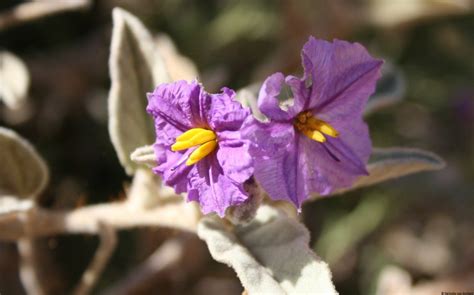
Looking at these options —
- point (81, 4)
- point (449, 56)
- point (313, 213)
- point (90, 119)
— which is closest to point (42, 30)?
point (90, 119)

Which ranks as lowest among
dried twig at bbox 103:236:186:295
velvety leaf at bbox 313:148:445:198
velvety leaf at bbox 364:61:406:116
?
dried twig at bbox 103:236:186:295

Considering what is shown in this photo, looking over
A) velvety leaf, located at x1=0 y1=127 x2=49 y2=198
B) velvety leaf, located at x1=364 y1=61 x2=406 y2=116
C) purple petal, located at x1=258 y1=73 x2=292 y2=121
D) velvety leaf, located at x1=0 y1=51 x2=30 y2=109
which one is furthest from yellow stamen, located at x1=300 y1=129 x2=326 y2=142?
velvety leaf, located at x1=0 y1=51 x2=30 y2=109

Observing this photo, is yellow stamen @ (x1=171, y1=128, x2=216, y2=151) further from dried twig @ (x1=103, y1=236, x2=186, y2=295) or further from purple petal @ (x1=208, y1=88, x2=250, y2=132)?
dried twig @ (x1=103, y1=236, x2=186, y2=295)

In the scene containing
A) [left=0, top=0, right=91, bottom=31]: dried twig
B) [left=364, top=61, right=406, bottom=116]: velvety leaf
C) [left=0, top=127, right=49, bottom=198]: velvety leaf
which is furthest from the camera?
[left=0, top=0, right=91, bottom=31]: dried twig

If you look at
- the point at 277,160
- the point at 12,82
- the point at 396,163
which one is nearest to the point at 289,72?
the point at 12,82

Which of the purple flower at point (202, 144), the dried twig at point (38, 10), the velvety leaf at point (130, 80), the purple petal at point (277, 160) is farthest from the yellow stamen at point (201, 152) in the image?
the dried twig at point (38, 10)

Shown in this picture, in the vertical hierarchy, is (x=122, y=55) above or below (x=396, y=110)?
above

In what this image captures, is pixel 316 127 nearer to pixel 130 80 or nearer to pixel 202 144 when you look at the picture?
pixel 202 144

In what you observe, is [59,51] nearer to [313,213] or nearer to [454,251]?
[313,213]
